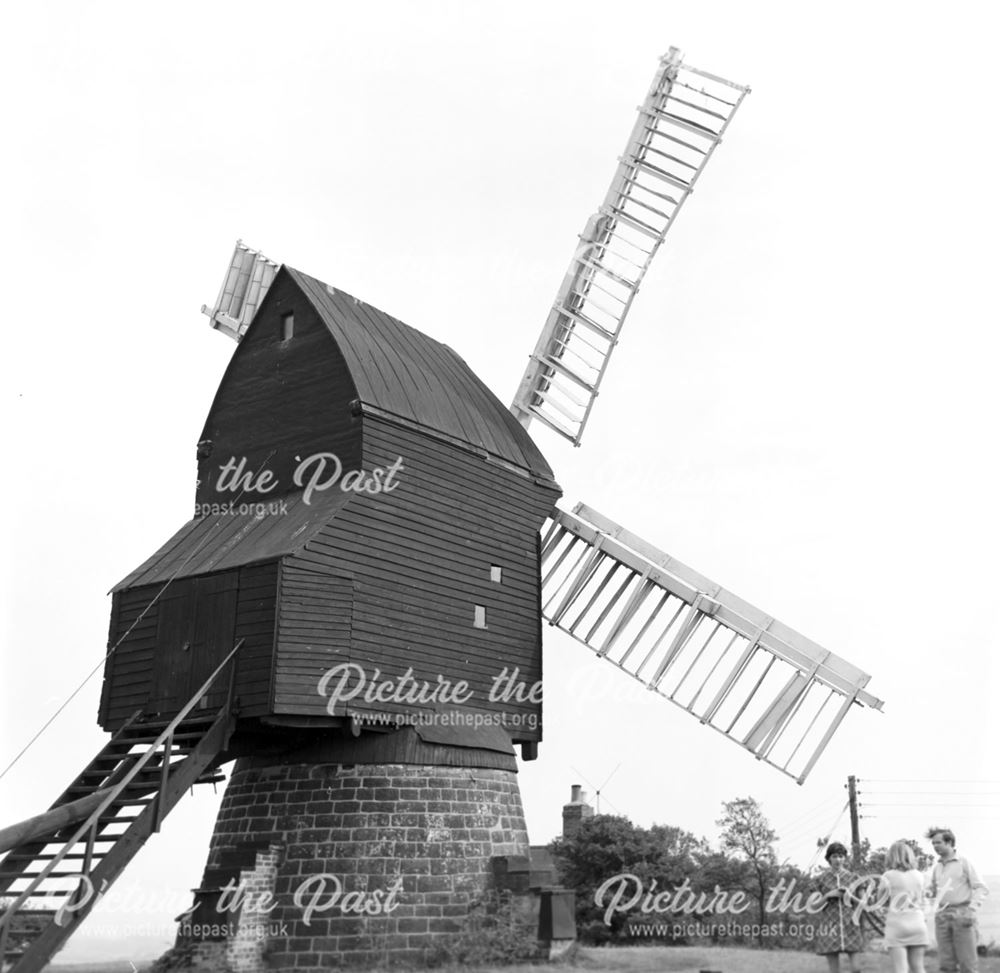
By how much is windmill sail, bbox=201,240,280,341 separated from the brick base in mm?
10497

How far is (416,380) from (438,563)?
3.57m

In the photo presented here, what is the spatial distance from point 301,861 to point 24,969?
5.01 meters

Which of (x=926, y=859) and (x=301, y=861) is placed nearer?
(x=301, y=861)

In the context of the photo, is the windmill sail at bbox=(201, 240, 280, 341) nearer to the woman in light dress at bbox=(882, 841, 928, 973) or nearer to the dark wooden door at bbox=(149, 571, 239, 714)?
the dark wooden door at bbox=(149, 571, 239, 714)

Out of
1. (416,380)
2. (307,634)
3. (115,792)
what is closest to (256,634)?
(307,634)

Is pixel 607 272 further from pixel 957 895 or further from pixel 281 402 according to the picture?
pixel 957 895

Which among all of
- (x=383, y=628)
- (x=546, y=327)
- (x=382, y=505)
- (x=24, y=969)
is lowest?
(x=24, y=969)

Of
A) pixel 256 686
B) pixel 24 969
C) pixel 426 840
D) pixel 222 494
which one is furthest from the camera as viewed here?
pixel 222 494

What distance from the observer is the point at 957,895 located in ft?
37.3

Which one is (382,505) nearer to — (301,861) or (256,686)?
(256,686)

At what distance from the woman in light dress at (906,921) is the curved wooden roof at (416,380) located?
11.5 m

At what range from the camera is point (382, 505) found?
18.8 meters

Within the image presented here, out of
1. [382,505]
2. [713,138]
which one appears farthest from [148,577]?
[713,138]

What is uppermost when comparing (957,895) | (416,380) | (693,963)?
(416,380)
